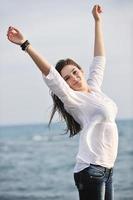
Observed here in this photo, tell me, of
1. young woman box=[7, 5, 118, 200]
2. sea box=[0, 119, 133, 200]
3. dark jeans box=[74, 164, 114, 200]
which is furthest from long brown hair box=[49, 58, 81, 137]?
sea box=[0, 119, 133, 200]

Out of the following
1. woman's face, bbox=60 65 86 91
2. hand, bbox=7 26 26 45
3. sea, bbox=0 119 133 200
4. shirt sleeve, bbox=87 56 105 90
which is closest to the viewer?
hand, bbox=7 26 26 45

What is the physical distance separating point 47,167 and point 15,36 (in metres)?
2.23

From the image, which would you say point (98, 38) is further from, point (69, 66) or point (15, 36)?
point (15, 36)

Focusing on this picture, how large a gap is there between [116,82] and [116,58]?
0.54 ft

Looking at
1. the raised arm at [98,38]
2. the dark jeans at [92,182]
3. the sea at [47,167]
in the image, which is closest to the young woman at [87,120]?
the dark jeans at [92,182]

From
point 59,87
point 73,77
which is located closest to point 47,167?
point 73,77

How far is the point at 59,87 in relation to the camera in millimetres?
1706

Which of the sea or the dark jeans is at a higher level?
the dark jeans

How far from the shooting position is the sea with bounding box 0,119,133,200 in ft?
10.9

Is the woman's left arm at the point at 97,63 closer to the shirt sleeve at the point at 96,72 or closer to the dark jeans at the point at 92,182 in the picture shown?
the shirt sleeve at the point at 96,72

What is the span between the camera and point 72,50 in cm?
295

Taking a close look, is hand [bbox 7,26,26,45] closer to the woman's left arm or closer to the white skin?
the white skin

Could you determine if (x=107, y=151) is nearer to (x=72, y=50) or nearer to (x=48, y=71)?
(x=48, y=71)

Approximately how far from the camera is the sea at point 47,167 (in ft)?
10.9
